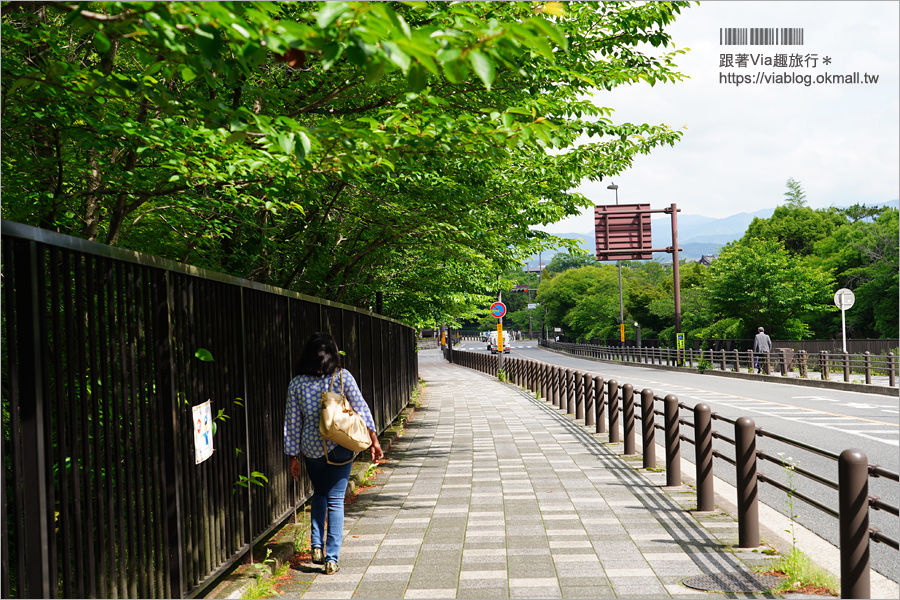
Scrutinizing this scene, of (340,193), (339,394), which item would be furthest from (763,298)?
(339,394)

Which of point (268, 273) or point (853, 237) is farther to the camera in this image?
point (853, 237)

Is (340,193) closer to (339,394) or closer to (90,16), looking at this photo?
(339,394)

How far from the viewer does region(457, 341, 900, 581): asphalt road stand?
23.7 feet

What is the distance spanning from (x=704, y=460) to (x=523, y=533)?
198cm

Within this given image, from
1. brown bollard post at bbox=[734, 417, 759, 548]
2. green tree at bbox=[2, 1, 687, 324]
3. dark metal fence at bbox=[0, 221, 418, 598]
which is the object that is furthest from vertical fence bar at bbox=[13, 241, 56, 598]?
brown bollard post at bbox=[734, 417, 759, 548]

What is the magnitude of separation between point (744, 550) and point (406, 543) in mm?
2741

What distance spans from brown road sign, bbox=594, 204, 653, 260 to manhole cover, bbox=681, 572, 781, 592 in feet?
94.4

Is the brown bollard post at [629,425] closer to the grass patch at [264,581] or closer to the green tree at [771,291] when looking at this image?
the grass patch at [264,581]

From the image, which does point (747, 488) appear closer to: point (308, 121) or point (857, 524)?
point (857, 524)

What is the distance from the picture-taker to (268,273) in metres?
9.93

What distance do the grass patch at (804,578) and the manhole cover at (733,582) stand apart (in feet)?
0.31

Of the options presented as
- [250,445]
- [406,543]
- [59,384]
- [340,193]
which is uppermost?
[340,193]

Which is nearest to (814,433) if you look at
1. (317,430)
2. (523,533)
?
(523,533)

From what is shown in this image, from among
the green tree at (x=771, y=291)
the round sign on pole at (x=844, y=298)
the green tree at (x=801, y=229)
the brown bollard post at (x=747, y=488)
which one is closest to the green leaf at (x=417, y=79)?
the brown bollard post at (x=747, y=488)
